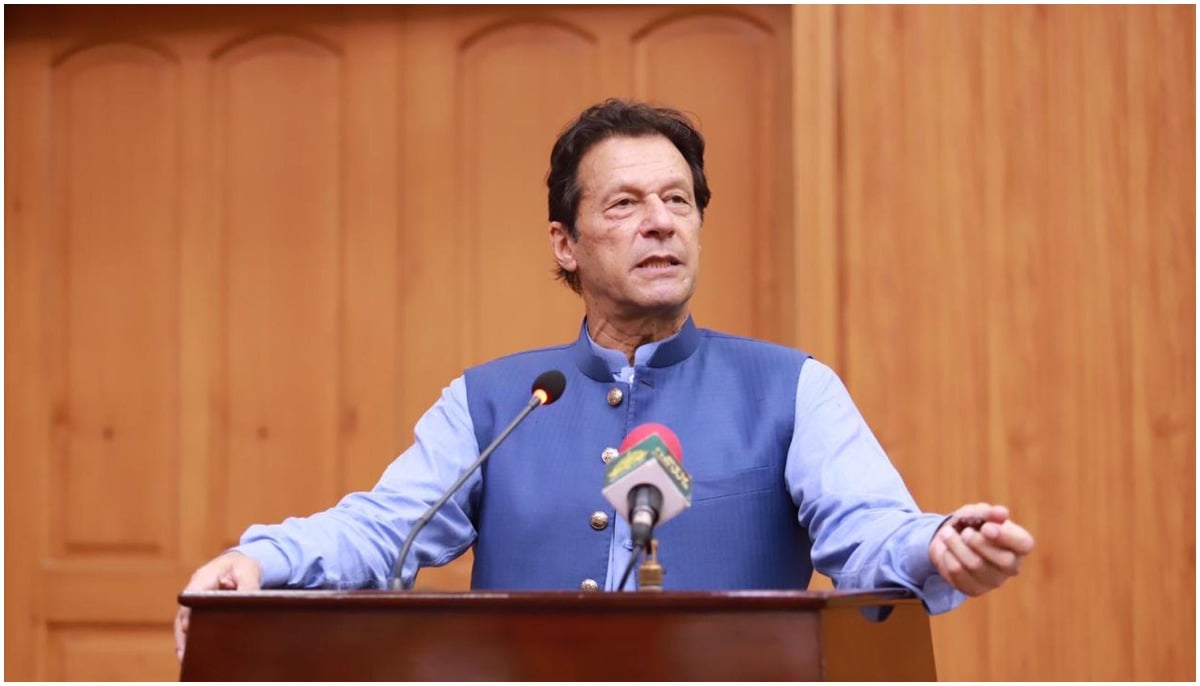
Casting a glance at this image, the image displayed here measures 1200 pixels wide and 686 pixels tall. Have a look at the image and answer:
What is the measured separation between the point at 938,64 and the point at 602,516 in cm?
148

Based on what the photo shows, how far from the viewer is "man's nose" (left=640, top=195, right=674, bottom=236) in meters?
2.02

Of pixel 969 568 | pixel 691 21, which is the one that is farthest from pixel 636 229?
pixel 691 21

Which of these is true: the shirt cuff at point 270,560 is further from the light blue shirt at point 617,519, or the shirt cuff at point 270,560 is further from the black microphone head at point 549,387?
the black microphone head at point 549,387

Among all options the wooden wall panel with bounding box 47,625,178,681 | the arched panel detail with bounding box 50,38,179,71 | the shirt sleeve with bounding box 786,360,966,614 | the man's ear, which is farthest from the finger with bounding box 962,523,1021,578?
the arched panel detail with bounding box 50,38,179,71

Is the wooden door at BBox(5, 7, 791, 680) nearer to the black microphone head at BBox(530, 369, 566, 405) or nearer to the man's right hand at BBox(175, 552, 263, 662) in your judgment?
the black microphone head at BBox(530, 369, 566, 405)

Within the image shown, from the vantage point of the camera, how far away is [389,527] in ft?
6.39

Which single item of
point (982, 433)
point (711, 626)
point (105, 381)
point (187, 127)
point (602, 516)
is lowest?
point (711, 626)

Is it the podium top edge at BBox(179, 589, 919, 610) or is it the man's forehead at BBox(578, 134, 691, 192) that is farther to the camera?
the man's forehead at BBox(578, 134, 691, 192)

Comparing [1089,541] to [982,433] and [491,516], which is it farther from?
[491,516]

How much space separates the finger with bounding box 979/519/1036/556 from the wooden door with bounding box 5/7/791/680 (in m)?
1.78

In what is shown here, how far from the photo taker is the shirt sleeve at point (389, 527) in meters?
1.76

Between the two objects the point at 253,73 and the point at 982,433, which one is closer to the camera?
the point at 982,433

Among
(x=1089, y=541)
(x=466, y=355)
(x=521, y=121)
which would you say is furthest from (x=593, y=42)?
(x=1089, y=541)

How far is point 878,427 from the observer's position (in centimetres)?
291
